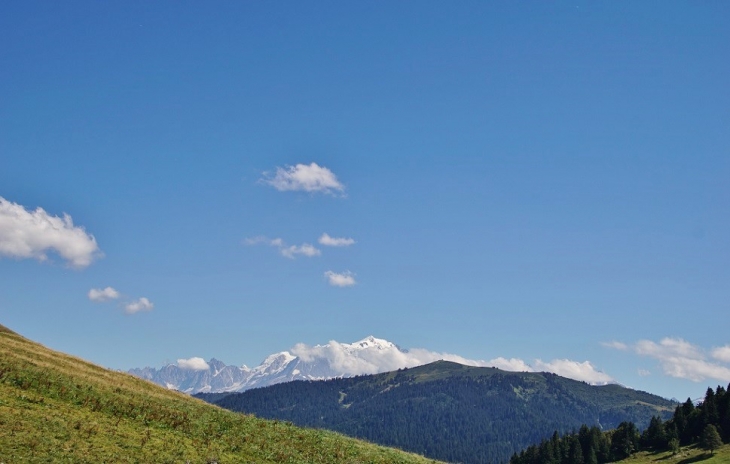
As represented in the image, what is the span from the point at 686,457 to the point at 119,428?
119236 mm

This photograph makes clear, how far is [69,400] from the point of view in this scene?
138ft

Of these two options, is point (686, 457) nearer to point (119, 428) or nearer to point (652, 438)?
point (652, 438)

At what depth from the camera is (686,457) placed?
117m

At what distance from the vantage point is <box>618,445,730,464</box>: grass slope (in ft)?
352

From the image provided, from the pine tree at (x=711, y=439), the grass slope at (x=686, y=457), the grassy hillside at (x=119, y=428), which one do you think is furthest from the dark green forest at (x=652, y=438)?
the grassy hillside at (x=119, y=428)

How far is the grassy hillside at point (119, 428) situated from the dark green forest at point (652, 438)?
4153 inches

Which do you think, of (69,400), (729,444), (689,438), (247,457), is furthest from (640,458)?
(69,400)

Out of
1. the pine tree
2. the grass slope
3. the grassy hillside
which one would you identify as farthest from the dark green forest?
the grassy hillside

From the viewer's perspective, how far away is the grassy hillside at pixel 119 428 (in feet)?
109

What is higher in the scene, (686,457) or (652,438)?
(652,438)

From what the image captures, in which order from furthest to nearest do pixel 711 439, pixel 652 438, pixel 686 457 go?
pixel 652 438
pixel 686 457
pixel 711 439

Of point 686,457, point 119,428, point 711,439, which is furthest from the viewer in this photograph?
point 686,457

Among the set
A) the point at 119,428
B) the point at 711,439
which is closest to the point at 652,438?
the point at 711,439

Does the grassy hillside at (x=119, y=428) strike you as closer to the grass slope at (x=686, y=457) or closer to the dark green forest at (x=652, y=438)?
the grass slope at (x=686, y=457)
